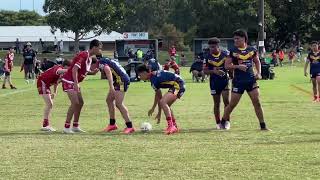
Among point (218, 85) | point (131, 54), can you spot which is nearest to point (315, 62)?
point (218, 85)

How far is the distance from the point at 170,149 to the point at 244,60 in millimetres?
3207

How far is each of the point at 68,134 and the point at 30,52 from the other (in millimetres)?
23791

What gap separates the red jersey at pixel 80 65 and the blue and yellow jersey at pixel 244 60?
9.33ft

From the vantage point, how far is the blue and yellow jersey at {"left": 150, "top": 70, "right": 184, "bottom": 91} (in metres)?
13.5

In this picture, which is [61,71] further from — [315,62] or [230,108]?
[315,62]

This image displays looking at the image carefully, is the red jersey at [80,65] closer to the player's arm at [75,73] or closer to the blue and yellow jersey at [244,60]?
the player's arm at [75,73]

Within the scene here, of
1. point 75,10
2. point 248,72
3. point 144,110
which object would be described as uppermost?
point 75,10

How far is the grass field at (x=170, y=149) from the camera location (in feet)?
29.2

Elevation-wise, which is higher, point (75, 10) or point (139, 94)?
point (75, 10)

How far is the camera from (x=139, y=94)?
27.2m

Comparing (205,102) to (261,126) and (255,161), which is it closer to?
(261,126)

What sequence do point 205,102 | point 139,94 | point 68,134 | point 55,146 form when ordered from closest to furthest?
point 55,146
point 68,134
point 205,102
point 139,94

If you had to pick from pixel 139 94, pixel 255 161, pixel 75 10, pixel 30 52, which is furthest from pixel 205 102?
pixel 75 10

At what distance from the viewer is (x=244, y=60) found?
13.5 meters
